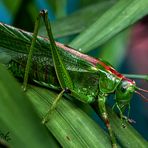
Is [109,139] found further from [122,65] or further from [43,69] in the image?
[122,65]

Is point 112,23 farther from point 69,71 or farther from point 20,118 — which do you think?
point 20,118

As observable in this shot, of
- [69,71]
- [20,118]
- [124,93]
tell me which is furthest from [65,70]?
[20,118]

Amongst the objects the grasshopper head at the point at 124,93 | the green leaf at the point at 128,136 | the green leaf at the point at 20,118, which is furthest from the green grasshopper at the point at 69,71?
the green leaf at the point at 20,118

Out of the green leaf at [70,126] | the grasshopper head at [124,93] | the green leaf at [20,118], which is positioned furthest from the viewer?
the grasshopper head at [124,93]

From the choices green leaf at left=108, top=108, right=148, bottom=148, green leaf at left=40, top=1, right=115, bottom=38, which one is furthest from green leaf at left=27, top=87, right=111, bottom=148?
green leaf at left=40, top=1, right=115, bottom=38

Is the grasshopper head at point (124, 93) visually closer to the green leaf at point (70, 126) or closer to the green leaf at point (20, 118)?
the green leaf at point (70, 126)

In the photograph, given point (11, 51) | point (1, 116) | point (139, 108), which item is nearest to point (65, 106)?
point (11, 51)

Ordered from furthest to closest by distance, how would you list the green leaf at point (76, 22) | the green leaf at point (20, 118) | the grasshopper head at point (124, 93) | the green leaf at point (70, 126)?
1. the green leaf at point (76, 22)
2. the grasshopper head at point (124, 93)
3. the green leaf at point (70, 126)
4. the green leaf at point (20, 118)
